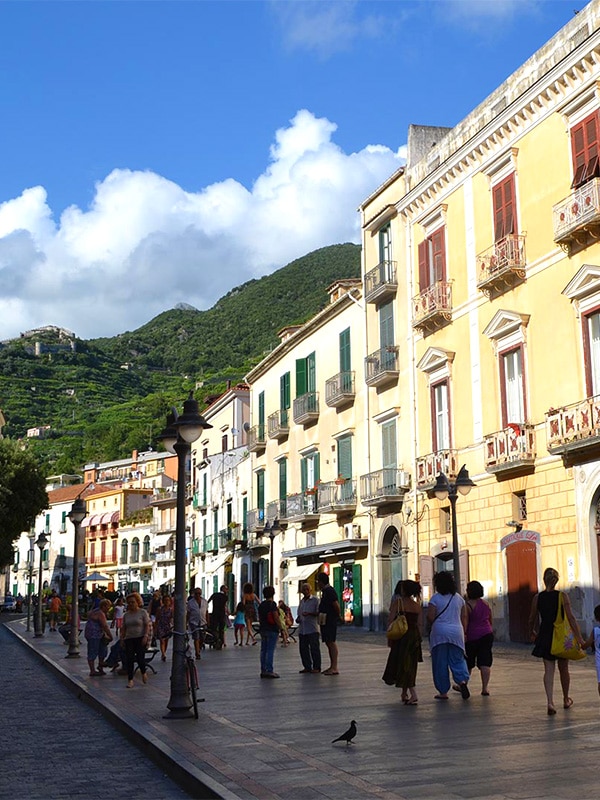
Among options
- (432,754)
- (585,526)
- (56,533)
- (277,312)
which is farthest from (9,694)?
(277,312)

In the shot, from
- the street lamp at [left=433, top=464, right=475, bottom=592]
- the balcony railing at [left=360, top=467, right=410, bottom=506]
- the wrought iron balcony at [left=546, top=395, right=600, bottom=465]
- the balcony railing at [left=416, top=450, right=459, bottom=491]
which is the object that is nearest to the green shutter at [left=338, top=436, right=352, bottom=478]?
the balcony railing at [left=360, top=467, right=410, bottom=506]

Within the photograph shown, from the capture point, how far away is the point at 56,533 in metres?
109

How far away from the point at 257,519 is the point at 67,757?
3748cm

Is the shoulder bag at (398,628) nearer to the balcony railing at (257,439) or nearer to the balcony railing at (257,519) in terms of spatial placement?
the balcony railing at (257,519)

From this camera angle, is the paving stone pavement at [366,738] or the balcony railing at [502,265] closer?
the paving stone pavement at [366,738]

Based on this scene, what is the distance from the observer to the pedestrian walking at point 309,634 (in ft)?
62.5

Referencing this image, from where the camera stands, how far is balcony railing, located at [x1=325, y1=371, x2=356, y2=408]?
36.5 m

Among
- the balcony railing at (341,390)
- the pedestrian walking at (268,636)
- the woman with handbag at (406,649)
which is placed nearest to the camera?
the woman with handbag at (406,649)

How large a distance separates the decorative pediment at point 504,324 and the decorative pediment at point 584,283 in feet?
6.22

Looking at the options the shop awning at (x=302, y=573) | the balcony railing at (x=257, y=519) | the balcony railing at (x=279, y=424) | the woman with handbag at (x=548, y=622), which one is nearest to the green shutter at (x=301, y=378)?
the balcony railing at (x=279, y=424)

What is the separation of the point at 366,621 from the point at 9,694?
19058 millimetres

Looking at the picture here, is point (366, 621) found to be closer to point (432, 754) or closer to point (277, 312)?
point (432, 754)

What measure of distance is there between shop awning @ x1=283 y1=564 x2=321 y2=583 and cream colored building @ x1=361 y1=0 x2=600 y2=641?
8.79 metres

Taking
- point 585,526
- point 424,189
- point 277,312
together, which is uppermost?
point 277,312
